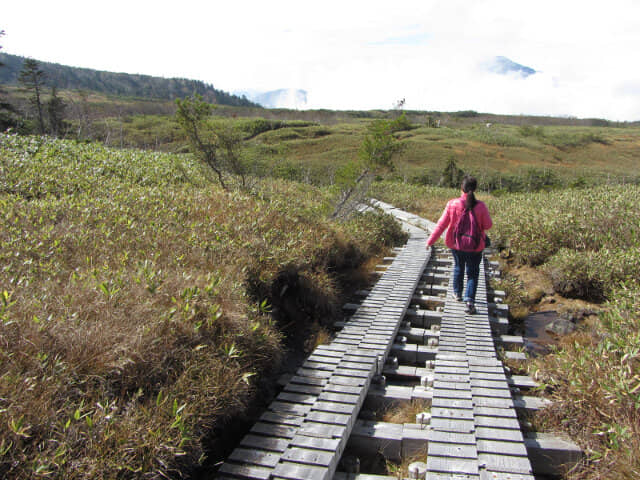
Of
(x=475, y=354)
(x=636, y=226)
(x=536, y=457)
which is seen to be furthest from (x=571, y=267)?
(x=536, y=457)

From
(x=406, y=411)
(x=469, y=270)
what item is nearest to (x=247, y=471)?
(x=406, y=411)

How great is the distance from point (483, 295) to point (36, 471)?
6.77m

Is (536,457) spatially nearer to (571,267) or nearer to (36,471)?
(36,471)

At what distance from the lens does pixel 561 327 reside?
7645 mm

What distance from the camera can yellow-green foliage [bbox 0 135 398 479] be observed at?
301cm

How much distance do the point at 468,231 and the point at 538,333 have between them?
2.52 m

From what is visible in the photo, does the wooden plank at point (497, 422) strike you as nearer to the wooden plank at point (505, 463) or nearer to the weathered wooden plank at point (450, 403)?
the weathered wooden plank at point (450, 403)

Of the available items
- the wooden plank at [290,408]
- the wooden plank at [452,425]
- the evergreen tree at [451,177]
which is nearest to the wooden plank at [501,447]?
the wooden plank at [452,425]

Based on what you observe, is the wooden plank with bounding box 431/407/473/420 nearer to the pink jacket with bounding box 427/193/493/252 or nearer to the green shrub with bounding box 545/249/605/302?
the pink jacket with bounding box 427/193/493/252

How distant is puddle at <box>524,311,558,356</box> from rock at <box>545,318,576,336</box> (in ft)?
0.36

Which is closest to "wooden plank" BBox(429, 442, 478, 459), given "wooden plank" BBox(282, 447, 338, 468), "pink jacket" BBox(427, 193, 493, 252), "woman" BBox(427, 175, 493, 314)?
"wooden plank" BBox(282, 447, 338, 468)

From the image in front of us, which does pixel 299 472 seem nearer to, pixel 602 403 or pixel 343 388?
pixel 343 388

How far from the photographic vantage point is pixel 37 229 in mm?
6680

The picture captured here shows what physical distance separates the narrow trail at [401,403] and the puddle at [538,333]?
0.68 metres
